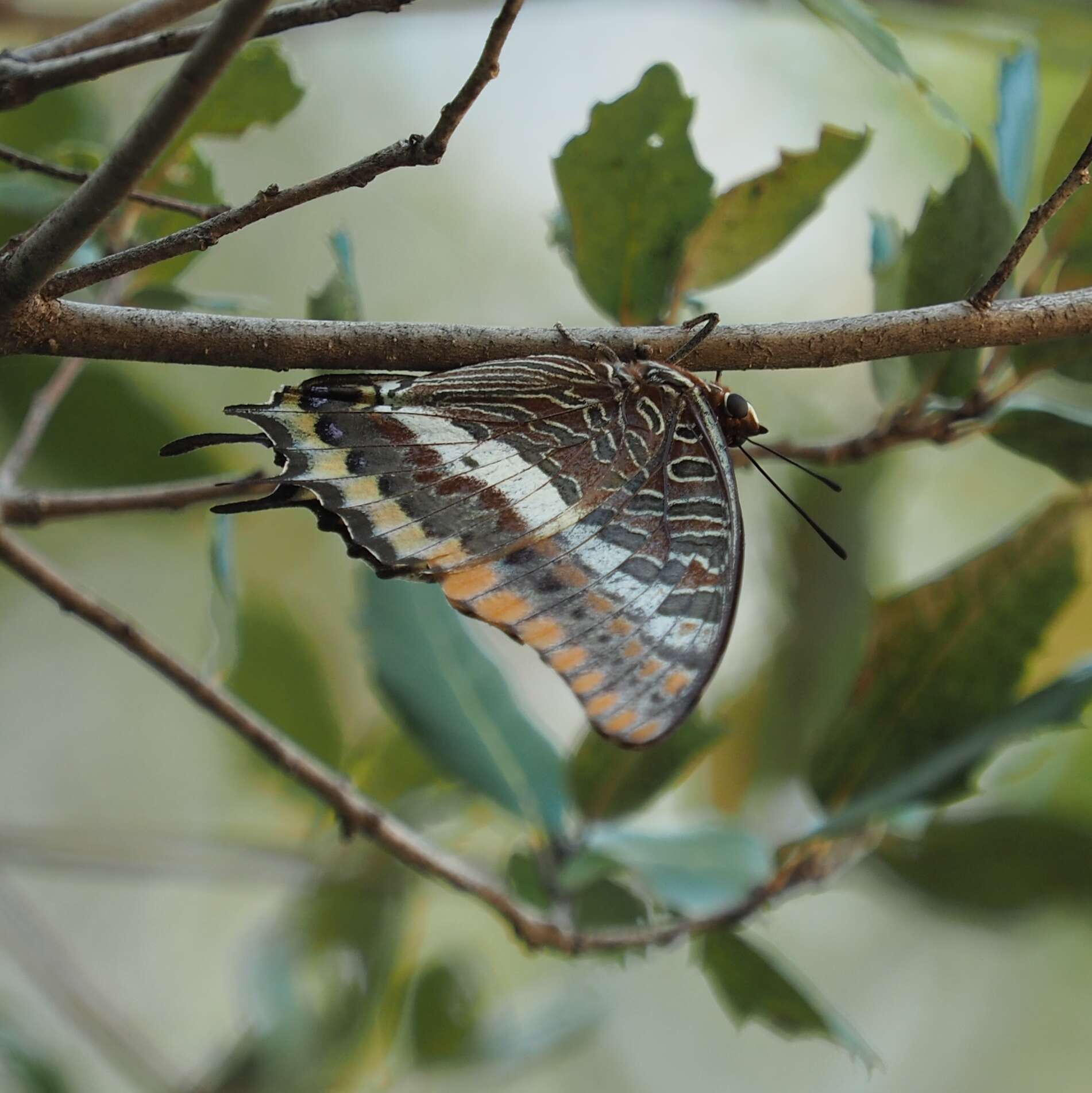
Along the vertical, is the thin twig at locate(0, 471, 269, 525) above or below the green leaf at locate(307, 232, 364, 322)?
below

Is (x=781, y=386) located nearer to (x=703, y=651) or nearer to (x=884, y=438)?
(x=884, y=438)

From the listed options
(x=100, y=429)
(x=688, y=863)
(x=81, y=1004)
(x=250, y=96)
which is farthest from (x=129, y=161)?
(x=81, y=1004)

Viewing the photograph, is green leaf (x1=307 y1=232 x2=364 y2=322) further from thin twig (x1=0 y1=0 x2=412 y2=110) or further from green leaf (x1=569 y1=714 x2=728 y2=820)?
green leaf (x1=569 y1=714 x2=728 y2=820)

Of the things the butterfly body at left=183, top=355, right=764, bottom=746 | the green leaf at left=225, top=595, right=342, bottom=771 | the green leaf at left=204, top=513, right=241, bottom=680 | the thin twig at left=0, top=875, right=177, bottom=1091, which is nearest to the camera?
the butterfly body at left=183, top=355, right=764, bottom=746

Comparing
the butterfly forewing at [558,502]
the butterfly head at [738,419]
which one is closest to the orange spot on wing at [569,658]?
the butterfly forewing at [558,502]

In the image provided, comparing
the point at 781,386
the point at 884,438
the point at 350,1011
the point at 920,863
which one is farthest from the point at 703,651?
the point at 781,386

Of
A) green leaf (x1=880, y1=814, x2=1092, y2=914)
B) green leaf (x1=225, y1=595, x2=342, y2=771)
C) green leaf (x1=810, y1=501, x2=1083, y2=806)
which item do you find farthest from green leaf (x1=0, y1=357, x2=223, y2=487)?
green leaf (x1=880, y1=814, x2=1092, y2=914)
